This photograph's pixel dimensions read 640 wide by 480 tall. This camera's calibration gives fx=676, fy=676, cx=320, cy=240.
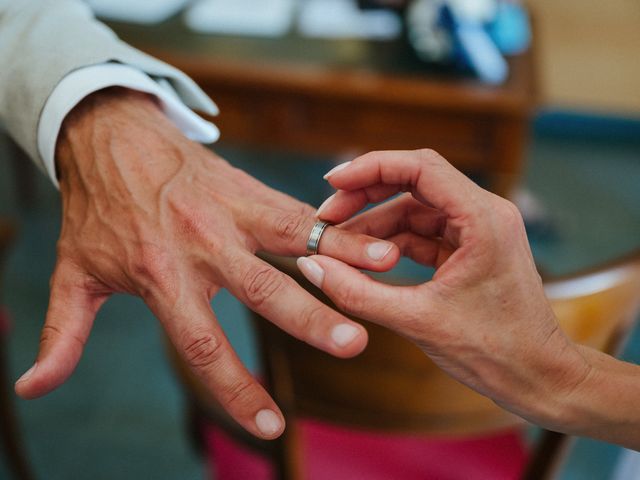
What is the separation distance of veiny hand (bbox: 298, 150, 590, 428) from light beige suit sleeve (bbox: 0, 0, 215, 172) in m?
0.33

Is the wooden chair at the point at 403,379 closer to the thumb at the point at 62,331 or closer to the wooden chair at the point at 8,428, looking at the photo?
the thumb at the point at 62,331

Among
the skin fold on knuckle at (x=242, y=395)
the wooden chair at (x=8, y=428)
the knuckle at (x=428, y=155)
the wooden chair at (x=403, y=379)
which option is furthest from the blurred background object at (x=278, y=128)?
the knuckle at (x=428, y=155)

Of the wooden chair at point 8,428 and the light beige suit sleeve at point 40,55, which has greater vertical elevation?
the light beige suit sleeve at point 40,55

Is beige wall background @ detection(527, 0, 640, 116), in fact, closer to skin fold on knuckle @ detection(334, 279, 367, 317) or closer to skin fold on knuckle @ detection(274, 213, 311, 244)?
skin fold on knuckle @ detection(274, 213, 311, 244)

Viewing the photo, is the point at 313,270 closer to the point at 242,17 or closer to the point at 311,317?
the point at 311,317

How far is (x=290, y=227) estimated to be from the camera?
2.31 feet

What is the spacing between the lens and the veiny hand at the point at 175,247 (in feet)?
2.08

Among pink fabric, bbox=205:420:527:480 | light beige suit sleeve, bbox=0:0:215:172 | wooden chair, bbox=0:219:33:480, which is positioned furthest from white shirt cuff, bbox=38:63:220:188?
wooden chair, bbox=0:219:33:480

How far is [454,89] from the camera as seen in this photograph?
6.32 feet

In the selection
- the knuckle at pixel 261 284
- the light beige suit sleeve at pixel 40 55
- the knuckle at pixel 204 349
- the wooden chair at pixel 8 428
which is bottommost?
the wooden chair at pixel 8 428

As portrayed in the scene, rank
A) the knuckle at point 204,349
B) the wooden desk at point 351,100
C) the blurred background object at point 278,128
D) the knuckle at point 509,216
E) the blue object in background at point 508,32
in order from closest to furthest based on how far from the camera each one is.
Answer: the knuckle at point 509,216 < the knuckle at point 204,349 < the blurred background object at point 278,128 < the wooden desk at point 351,100 < the blue object in background at point 508,32

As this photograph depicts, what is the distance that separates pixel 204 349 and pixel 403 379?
0.94ft

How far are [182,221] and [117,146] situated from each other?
5.0 inches

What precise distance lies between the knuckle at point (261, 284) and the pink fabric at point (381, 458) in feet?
1.56
